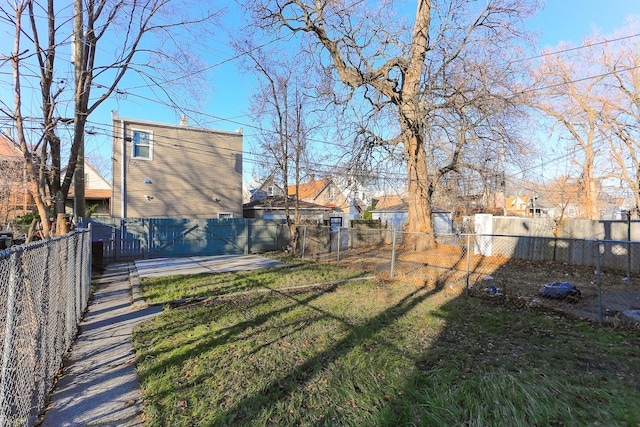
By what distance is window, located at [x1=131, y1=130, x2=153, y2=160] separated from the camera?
56.5 feet

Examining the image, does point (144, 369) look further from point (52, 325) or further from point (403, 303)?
point (403, 303)

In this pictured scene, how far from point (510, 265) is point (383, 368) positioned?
32.6 ft

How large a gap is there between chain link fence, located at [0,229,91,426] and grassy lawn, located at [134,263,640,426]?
84 cm

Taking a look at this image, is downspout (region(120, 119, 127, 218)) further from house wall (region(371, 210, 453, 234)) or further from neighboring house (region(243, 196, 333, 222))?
house wall (region(371, 210, 453, 234))

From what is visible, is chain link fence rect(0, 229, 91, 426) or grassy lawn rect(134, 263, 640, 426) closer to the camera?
chain link fence rect(0, 229, 91, 426)

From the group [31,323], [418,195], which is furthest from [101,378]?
[418,195]

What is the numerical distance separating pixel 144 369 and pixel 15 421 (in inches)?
49.6

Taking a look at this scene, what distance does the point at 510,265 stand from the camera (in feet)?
38.2

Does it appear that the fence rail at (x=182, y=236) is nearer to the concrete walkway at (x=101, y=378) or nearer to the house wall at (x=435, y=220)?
the house wall at (x=435, y=220)

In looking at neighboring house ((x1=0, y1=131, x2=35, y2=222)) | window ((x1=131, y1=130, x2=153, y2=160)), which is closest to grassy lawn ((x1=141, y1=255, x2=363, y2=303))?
neighboring house ((x1=0, y1=131, x2=35, y2=222))

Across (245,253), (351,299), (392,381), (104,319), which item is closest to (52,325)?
(104,319)

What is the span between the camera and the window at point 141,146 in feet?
56.5

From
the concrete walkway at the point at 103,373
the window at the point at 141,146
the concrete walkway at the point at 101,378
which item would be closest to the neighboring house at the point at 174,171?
the window at the point at 141,146

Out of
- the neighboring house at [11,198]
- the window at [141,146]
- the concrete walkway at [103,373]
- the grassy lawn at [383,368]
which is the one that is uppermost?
the window at [141,146]
